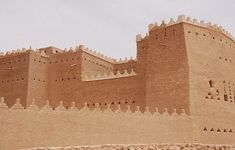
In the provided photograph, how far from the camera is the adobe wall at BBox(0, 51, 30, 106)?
28719 mm

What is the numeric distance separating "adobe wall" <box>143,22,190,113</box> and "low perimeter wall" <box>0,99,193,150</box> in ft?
4.85

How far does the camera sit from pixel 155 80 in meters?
24.2

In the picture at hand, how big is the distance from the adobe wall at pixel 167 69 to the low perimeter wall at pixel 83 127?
148 centimetres

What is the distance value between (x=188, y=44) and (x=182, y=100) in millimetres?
3614

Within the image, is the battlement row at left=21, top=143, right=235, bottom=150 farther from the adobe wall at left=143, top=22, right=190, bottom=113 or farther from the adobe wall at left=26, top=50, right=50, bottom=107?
the adobe wall at left=26, top=50, right=50, bottom=107

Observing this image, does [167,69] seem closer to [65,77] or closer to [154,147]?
[154,147]

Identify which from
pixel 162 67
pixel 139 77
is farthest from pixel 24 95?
pixel 162 67

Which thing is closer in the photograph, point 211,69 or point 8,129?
point 8,129

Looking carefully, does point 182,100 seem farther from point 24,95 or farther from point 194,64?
A: point 24,95

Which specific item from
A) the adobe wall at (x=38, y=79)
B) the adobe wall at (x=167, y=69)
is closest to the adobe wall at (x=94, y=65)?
the adobe wall at (x=38, y=79)

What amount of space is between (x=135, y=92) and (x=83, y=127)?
7.08 metres

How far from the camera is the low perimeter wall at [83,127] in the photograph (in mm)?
16641

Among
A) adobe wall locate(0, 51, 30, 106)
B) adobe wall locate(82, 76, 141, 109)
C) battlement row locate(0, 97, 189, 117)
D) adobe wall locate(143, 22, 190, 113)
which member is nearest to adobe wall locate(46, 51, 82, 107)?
adobe wall locate(82, 76, 141, 109)

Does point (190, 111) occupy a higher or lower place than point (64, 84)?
lower
